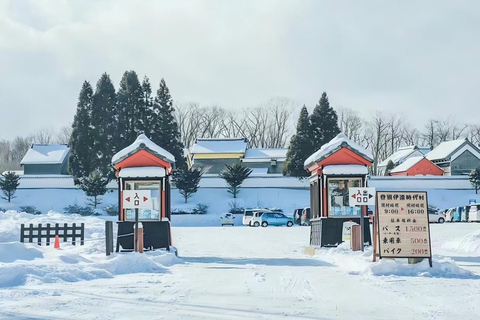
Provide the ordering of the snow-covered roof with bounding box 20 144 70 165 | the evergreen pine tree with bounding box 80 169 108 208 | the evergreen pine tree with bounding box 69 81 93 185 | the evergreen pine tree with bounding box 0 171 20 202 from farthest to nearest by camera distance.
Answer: the snow-covered roof with bounding box 20 144 70 165
the evergreen pine tree with bounding box 69 81 93 185
the evergreen pine tree with bounding box 0 171 20 202
the evergreen pine tree with bounding box 80 169 108 208

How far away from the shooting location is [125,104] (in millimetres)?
60031

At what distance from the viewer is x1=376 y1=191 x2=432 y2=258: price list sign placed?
A: 14.9 m

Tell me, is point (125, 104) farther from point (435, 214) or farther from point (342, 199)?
point (342, 199)

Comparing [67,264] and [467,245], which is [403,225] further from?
[467,245]

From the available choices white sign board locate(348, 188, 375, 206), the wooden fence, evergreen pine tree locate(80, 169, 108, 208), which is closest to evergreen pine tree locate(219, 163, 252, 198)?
evergreen pine tree locate(80, 169, 108, 208)

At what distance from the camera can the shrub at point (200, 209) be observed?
184 ft

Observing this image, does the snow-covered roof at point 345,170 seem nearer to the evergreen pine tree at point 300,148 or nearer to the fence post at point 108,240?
the fence post at point 108,240

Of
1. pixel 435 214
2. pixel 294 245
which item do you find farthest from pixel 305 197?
pixel 294 245

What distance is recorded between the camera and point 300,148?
194 ft

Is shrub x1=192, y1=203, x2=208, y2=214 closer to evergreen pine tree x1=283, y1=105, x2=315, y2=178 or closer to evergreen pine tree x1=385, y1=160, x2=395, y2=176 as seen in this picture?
evergreen pine tree x1=283, y1=105, x2=315, y2=178

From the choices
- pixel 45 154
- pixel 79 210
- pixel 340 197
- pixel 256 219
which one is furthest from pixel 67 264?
pixel 45 154

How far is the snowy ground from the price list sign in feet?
1.58

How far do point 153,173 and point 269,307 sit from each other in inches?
442

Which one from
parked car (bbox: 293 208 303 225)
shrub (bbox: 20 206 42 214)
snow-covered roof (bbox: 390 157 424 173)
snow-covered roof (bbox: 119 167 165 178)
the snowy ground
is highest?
snow-covered roof (bbox: 390 157 424 173)
